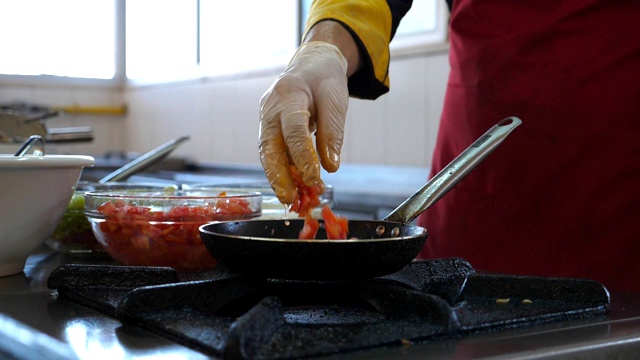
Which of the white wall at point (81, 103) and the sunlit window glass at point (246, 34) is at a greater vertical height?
the sunlit window glass at point (246, 34)

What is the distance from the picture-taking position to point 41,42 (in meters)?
4.70

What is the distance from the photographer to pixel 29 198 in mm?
959

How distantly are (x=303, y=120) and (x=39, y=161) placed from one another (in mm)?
332

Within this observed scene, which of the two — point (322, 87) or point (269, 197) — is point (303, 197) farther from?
point (269, 197)

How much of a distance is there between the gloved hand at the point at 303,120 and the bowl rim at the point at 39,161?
24 cm

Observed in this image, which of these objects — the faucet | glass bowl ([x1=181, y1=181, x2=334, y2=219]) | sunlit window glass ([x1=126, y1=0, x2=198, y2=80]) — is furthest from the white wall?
glass bowl ([x1=181, y1=181, x2=334, y2=219])

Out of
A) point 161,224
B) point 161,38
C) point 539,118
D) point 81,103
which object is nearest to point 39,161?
point 161,224

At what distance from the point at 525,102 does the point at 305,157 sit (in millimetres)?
622

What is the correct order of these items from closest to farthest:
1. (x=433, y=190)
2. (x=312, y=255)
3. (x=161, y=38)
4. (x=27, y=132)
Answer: (x=312, y=255) → (x=433, y=190) → (x=27, y=132) → (x=161, y=38)

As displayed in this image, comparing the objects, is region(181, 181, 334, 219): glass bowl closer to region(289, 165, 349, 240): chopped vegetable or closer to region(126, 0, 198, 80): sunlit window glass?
region(289, 165, 349, 240): chopped vegetable

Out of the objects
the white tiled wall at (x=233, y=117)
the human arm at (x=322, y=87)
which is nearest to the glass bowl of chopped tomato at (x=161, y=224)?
the human arm at (x=322, y=87)

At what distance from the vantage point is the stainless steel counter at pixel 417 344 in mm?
558

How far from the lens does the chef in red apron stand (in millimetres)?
1292

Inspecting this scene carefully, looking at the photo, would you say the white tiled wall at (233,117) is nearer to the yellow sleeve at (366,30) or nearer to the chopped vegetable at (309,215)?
the yellow sleeve at (366,30)
